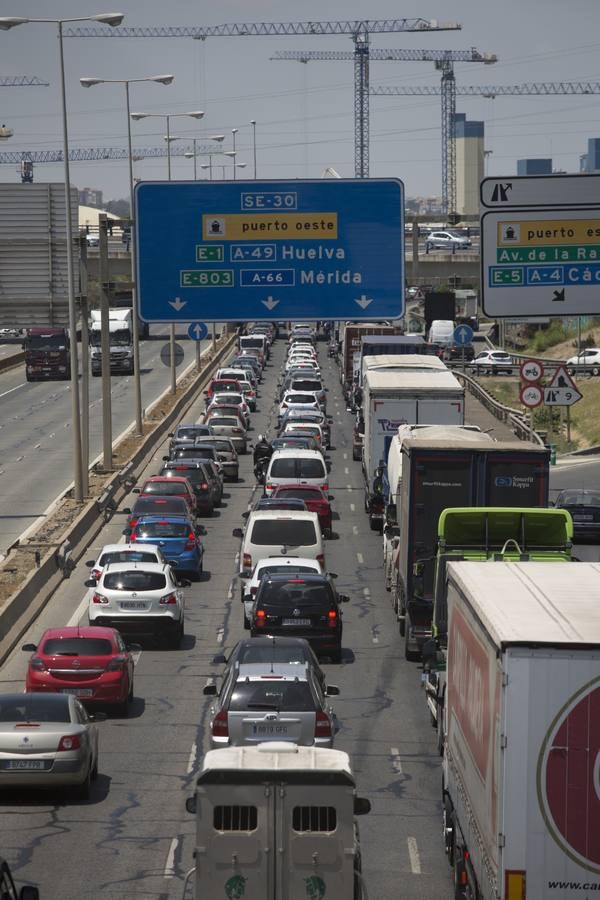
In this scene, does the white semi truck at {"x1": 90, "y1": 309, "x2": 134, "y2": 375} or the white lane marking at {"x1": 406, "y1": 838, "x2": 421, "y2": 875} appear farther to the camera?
the white semi truck at {"x1": 90, "y1": 309, "x2": 134, "y2": 375}

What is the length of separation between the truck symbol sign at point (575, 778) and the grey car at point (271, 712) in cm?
726

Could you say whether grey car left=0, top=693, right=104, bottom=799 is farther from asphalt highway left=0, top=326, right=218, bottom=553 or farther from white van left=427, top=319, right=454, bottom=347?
white van left=427, top=319, right=454, bottom=347

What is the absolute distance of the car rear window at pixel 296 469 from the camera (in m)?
42.9

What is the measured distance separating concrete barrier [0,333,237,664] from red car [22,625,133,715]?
13.8ft

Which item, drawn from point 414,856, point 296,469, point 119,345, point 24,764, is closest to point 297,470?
point 296,469

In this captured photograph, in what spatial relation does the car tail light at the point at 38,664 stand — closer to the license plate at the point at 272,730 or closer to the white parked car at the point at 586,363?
the license plate at the point at 272,730

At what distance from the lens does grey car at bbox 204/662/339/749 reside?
1822 cm

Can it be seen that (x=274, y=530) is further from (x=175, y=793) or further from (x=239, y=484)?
(x=239, y=484)

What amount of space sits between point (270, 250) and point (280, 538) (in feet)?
27.4

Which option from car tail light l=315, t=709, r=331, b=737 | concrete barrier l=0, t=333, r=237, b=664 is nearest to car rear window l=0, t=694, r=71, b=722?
car tail light l=315, t=709, r=331, b=737

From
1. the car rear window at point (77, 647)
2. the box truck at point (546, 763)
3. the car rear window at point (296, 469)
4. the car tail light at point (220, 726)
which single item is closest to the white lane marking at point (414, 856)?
the car tail light at point (220, 726)

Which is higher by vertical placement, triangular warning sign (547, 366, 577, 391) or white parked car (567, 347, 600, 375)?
triangular warning sign (547, 366, 577, 391)

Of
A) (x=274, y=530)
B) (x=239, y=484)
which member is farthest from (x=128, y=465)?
(x=274, y=530)

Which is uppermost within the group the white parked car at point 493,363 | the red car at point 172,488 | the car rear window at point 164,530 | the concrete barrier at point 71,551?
the car rear window at point 164,530
